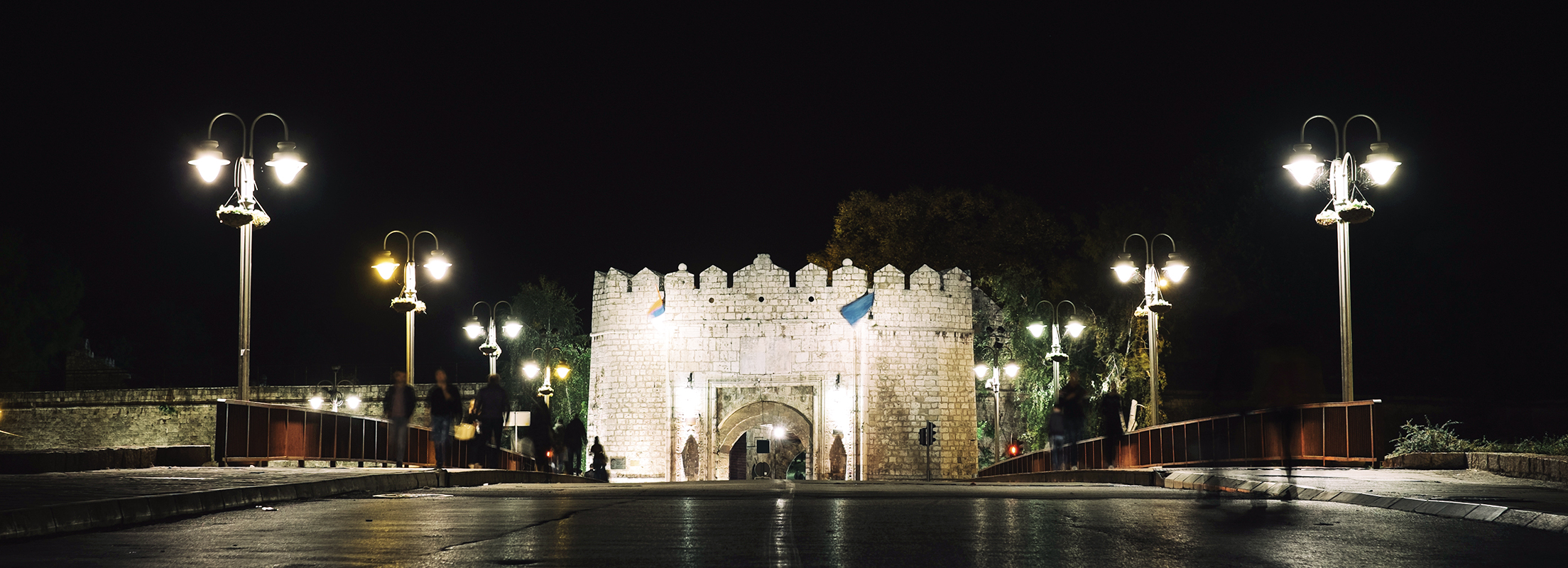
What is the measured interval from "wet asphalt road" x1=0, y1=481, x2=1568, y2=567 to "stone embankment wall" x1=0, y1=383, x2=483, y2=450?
35903mm

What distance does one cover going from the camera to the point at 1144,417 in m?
30.7

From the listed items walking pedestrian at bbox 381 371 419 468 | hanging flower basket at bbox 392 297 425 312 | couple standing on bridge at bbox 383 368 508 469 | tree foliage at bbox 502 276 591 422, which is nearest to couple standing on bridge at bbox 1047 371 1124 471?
couple standing on bridge at bbox 383 368 508 469

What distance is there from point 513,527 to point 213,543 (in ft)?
4.65

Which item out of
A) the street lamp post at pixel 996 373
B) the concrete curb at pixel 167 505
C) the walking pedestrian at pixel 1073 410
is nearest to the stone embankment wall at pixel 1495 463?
the walking pedestrian at pixel 1073 410

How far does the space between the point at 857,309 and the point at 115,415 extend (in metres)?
25.1

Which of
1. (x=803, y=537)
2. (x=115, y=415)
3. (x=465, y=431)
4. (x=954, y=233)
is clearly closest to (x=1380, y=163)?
(x=803, y=537)

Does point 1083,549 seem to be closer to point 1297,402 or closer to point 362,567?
point 362,567

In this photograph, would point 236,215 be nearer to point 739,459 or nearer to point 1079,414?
point 1079,414

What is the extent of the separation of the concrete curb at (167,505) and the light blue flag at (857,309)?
75.5 ft

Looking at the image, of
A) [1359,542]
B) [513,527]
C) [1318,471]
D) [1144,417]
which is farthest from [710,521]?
[1144,417]

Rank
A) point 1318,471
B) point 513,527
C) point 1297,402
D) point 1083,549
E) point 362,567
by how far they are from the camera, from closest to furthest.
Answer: point 362,567 → point 1083,549 → point 513,527 → point 1297,402 → point 1318,471

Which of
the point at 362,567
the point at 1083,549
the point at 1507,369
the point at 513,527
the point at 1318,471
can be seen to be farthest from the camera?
the point at 1507,369

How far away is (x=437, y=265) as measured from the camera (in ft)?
64.9

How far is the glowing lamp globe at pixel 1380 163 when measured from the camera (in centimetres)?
1280
